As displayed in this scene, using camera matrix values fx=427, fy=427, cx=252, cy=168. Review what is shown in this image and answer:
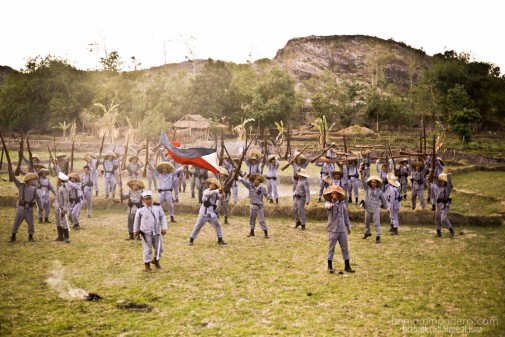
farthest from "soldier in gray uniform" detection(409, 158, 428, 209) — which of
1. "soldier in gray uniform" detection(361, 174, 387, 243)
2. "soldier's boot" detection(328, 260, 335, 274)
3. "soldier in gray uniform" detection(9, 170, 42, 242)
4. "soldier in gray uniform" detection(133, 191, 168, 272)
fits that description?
"soldier in gray uniform" detection(9, 170, 42, 242)

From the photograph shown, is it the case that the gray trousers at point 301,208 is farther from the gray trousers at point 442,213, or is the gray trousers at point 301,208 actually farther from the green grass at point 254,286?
the gray trousers at point 442,213

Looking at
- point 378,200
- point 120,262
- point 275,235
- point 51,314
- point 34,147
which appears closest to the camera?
point 51,314

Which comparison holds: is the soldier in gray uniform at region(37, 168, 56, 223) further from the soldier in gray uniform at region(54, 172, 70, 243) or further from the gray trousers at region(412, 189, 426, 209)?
the gray trousers at region(412, 189, 426, 209)

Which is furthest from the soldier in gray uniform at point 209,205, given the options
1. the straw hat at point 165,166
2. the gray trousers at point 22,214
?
the gray trousers at point 22,214

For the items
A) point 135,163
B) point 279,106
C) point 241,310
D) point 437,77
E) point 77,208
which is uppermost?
point 437,77

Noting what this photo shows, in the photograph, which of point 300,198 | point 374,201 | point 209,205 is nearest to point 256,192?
point 209,205

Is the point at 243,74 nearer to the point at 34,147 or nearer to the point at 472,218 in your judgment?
the point at 34,147

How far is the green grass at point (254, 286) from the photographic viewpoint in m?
7.73

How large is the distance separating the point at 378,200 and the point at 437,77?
76047mm

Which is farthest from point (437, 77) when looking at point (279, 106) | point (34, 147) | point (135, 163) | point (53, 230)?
point (53, 230)

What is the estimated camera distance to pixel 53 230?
590 inches

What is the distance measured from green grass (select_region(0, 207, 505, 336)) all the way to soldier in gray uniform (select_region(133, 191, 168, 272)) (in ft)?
1.55

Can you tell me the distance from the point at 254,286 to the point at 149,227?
120 inches

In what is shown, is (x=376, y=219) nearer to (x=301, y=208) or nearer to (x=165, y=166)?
(x=301, y=208)
